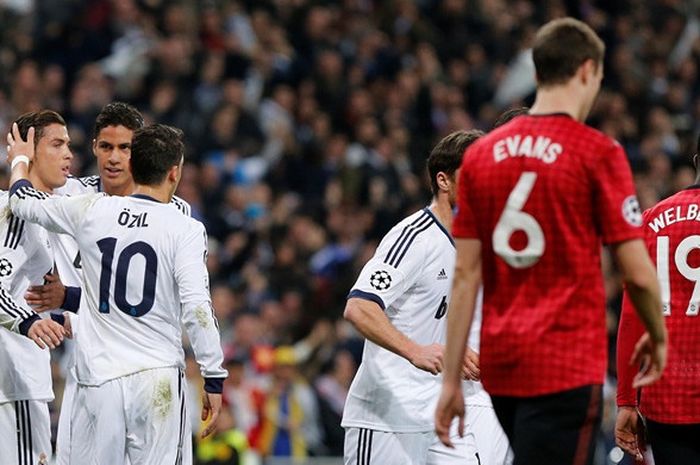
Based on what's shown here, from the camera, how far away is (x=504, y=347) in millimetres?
5500

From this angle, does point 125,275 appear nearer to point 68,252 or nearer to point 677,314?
point 68,252

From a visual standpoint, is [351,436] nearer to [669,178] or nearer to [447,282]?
[447,282]

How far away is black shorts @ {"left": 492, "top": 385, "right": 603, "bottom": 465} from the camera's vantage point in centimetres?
540

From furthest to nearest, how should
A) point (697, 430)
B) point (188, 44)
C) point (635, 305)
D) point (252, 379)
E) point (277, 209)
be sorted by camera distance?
point (188, 44) → point (277, 209) → point (252, 379) → point (697, 430) → point (635, 305)

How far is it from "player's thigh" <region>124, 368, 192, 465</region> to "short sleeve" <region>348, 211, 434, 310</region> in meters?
1.10

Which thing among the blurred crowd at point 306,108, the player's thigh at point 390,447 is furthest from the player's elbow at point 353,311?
the blurred crowd at point 306,108

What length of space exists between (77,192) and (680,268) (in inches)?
141

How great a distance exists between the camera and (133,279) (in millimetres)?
7395

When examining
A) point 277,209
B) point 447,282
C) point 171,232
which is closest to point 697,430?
point 447,282

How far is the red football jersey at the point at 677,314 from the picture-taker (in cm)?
694

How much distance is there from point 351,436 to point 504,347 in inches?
91.2

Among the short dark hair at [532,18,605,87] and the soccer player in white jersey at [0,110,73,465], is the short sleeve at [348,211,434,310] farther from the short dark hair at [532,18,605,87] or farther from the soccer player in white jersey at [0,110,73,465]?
the short dark hair at [532,18,605,87]

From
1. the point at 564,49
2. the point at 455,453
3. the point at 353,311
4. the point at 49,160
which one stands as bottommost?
the point at 455,453

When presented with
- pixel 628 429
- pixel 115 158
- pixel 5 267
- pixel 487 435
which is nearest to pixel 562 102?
pixel 628 429
